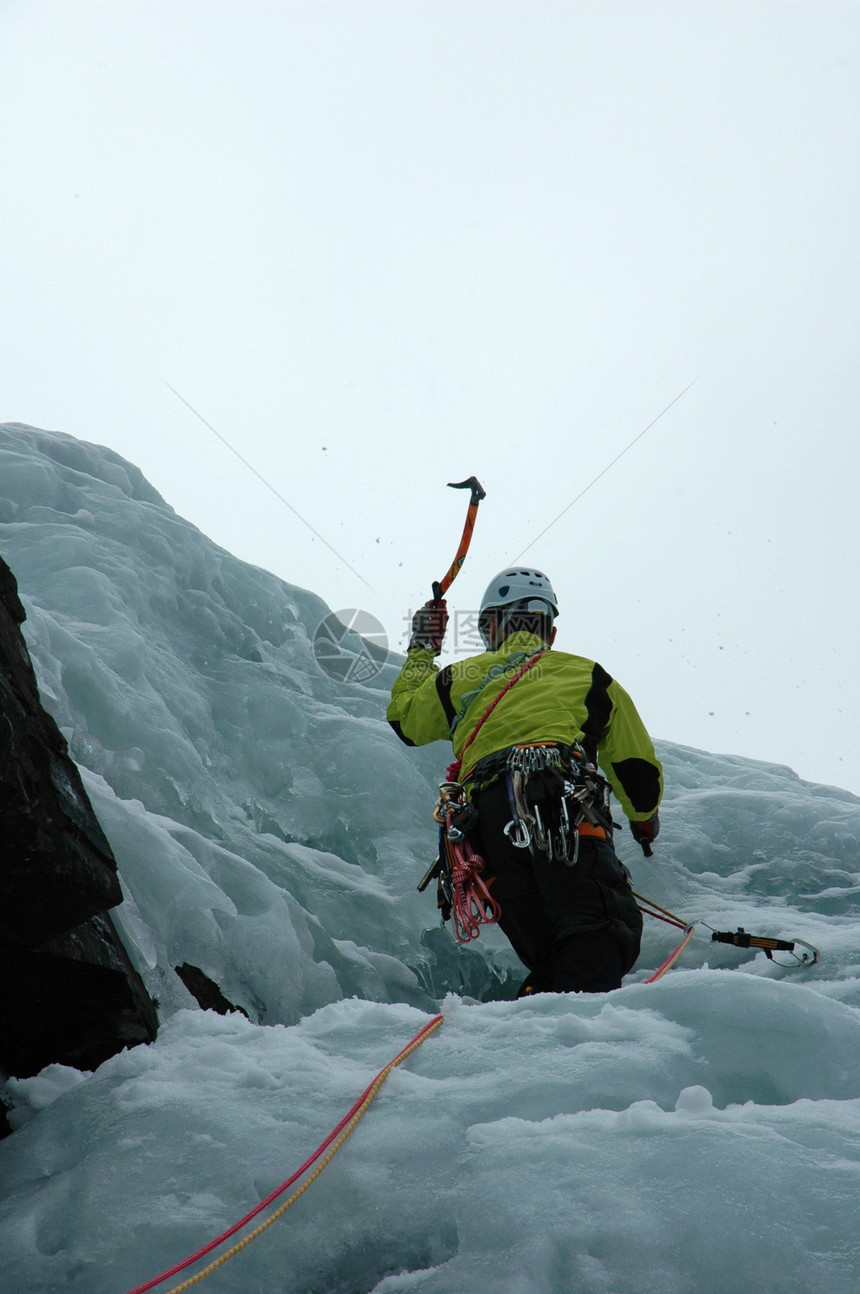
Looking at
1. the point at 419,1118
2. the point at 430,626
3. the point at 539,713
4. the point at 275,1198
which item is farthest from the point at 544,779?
the point at 275,1198

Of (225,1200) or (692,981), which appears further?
(692,981)

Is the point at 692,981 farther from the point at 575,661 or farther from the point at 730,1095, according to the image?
the point at 575,661

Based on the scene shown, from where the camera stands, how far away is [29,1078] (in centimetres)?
212

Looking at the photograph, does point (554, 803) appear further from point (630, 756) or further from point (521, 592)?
point (521, 592)

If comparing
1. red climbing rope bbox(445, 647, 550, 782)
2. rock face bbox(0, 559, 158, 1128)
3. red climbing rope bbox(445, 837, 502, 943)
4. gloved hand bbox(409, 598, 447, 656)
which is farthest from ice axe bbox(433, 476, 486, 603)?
rock face bbox(0, 559, 158, 1128)

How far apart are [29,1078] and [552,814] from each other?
194cm

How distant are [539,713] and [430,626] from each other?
3.82 ft

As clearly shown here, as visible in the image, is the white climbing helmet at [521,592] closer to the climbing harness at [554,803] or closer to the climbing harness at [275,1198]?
the climbing harness at [554,803]

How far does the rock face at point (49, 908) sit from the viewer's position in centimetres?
193

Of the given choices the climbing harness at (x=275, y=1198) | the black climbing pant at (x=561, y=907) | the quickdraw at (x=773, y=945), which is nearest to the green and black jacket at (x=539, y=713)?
the black climbing pant at (x=561, y=907)

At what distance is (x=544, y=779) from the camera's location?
3.37m

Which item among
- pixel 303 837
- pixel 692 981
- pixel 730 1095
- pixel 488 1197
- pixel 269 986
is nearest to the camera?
pixel 488 1197

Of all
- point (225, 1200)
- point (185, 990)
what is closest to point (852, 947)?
point (185, 990)

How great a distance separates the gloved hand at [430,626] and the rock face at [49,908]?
242 centimetres
